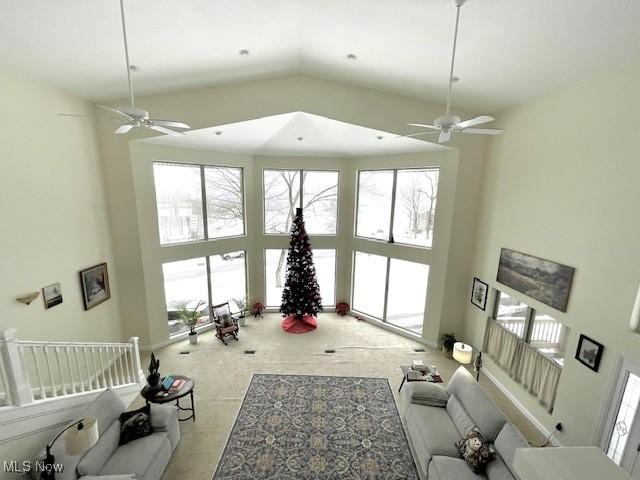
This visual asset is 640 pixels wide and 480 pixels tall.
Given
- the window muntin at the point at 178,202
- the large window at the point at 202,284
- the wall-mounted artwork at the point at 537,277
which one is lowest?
the large window at the point at 202,284

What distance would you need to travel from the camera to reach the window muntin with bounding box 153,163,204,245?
255 inches

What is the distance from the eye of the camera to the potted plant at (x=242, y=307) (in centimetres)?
792

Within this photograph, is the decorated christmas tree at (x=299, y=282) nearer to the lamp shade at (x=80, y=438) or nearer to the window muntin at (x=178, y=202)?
the window muntin at (x=178, y=202)

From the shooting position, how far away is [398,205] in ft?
24.5

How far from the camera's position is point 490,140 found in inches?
235

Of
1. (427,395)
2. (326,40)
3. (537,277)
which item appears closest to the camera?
(326,40)

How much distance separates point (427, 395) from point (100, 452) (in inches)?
177

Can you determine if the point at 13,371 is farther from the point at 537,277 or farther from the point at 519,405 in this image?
the point at 519,405

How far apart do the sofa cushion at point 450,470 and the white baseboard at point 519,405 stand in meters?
2.11

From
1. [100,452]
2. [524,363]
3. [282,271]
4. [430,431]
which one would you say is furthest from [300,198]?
[100,452]

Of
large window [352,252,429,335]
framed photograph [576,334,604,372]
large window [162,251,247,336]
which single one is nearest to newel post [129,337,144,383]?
large window [162,251,247,336]

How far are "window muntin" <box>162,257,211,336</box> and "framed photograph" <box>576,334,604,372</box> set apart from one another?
304 inches

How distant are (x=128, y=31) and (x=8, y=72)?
2006mm

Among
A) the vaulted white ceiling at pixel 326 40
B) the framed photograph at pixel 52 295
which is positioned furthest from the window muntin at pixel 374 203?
the framed photograph at pixel 52 295
